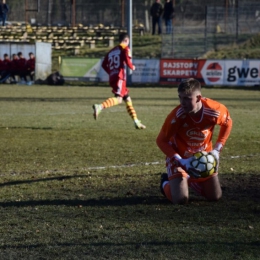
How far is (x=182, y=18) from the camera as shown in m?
46.1

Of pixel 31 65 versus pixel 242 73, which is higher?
pixel 31 65

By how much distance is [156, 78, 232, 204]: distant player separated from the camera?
23.7ft

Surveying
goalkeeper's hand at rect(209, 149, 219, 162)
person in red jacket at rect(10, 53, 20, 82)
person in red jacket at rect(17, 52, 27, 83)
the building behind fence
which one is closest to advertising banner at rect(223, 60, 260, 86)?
the building behind fence

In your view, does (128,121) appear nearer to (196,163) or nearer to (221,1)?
(196,163)

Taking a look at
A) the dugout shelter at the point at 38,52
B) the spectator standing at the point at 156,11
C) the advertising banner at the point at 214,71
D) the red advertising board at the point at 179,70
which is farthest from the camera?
the spectator standing at the point at 156,11

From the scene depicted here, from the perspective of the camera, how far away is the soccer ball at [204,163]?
706 cm

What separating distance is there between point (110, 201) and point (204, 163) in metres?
1.10

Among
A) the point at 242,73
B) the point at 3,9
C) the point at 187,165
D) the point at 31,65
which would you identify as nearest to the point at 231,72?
the point at 242,73

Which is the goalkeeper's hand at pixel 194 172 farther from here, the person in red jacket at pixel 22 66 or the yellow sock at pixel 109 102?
the person in red jacket at pixel 22 66

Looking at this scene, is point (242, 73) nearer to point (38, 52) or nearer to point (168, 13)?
point (38, 52)

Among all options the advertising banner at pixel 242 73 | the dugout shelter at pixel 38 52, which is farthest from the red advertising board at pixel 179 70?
the dugout shelter at pixel 38 52

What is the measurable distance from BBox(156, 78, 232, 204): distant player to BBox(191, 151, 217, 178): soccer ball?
5cm

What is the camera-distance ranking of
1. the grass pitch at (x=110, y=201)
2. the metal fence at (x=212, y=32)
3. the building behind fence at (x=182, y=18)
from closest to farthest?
the grass pitch at (x=110, y=201), the metal fence at (x=212, y=32), the building behind fence at (x=182, y=18)

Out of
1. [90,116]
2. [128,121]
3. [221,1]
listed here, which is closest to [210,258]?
→ [128,121]
